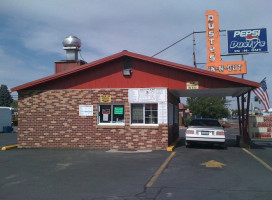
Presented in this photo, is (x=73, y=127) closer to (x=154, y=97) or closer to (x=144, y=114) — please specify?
(x=144, y=114)

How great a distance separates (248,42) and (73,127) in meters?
14.7

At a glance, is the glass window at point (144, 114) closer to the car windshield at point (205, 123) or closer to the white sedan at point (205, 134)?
the white sedan at point (205, 134)

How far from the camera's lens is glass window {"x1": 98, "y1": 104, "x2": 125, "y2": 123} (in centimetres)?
1430

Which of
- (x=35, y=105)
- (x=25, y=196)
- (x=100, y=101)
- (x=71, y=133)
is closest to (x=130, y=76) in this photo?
(x=100, y=101)

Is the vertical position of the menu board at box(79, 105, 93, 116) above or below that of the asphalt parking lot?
above

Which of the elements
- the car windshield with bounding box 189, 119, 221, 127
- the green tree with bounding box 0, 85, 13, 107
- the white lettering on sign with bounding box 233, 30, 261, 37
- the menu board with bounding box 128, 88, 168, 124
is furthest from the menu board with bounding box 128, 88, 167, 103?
the green tree with bounding box 0, 85, 13, 107

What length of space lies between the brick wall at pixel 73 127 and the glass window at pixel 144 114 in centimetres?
36

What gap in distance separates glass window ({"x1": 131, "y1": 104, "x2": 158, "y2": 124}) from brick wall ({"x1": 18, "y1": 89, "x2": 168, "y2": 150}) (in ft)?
1.18

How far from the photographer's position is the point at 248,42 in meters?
22.2

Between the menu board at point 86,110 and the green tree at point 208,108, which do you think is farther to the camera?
the green tree at point 208,108

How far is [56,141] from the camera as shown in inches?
569

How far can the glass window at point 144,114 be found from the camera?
1408cm

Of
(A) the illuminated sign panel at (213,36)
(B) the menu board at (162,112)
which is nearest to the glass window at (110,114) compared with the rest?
(B) the menu board at (162,112)

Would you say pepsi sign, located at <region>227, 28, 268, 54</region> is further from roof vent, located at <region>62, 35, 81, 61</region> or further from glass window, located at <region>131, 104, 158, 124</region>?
roof vent, located at <region>62, 35, 81, 61</region>
